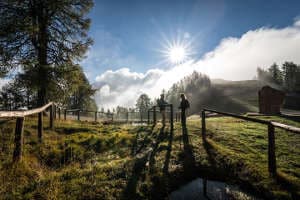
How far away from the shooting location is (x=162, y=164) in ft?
14.6

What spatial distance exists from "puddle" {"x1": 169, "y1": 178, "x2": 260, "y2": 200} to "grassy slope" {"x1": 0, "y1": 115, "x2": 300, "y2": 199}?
0.20 metres

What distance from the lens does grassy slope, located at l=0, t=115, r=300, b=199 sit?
3213 mm

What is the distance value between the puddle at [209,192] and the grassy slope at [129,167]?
204 mm

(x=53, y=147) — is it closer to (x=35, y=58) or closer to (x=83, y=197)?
(x=83, y=197)

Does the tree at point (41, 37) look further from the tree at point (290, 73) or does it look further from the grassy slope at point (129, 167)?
the tree at point (290, 73)

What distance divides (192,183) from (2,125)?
7.71 m

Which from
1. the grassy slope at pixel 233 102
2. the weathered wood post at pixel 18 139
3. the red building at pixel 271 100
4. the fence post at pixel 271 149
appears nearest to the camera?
the weathered wood post at pixel 18 139

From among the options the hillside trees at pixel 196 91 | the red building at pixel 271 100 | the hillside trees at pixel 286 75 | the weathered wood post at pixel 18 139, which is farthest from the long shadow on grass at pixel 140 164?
the hillside trees at pixel 286 75

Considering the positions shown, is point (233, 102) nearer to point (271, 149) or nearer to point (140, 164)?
point (271, 149)

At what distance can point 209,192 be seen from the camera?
3531 millimetres

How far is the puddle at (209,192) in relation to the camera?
3.31 metres

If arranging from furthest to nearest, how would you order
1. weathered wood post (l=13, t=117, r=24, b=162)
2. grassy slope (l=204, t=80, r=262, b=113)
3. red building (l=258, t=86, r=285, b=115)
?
grassy slope (l=204, t=80, r=262, b=113) → red building (l=258, t=86, r=285, b=115) → weathered wood post (l=13, t=117, r=24, b=162)

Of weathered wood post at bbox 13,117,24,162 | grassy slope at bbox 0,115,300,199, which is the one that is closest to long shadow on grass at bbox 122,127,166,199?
grassy slope at bbox 0,115,300,199

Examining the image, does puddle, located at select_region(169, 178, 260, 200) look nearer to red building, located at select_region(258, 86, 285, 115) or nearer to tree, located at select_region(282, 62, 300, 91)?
red building, located at select_region(258, 86, 285, 115)
